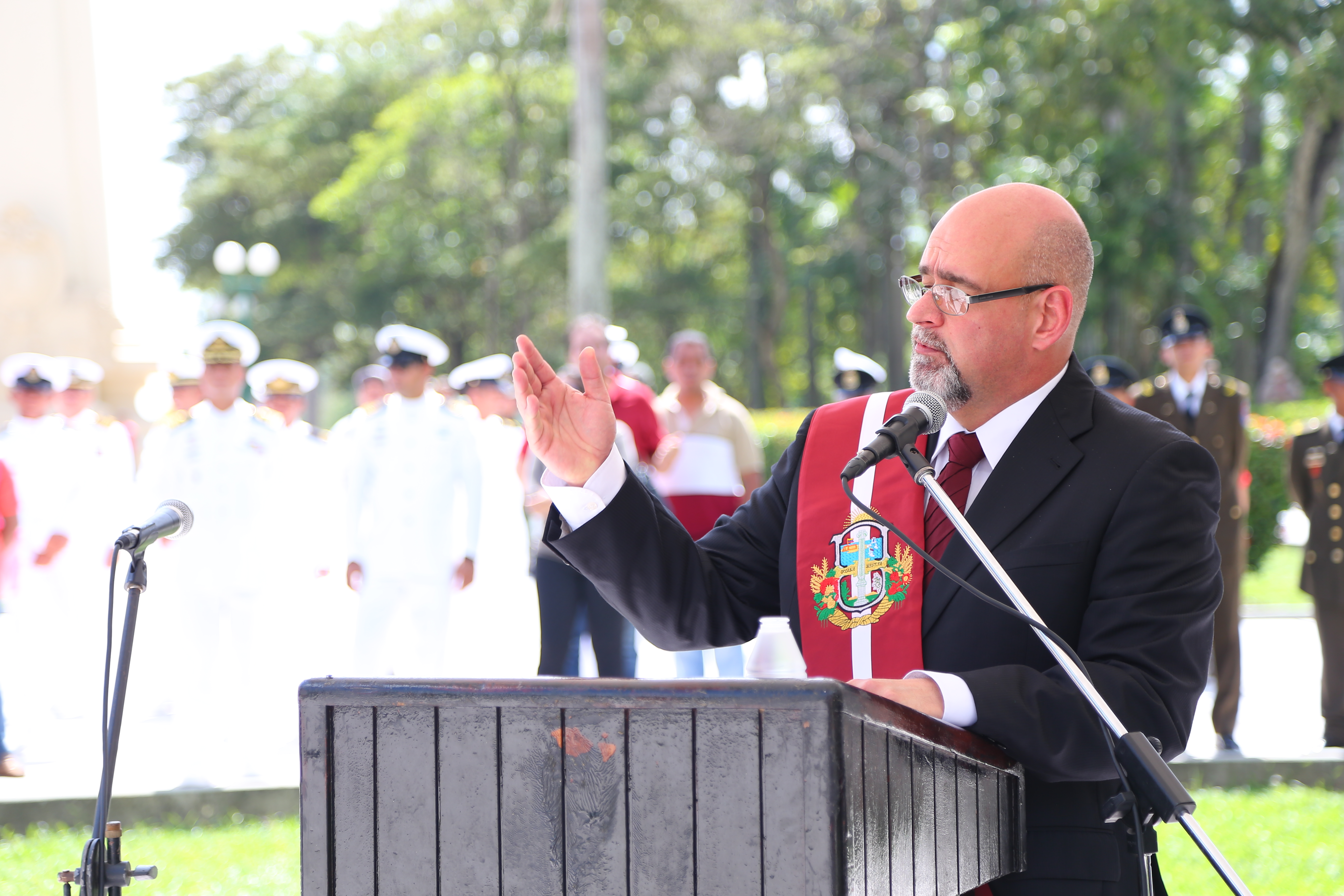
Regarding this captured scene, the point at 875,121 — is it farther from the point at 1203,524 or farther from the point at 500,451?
the point at 1203,524

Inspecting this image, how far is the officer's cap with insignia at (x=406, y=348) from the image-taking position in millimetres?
7320

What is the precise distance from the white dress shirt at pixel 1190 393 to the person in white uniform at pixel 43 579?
21.6 feet

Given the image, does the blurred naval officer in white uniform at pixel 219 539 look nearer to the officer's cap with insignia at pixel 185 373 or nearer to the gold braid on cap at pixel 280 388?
the officer's cap with insignia at pixel 185 373

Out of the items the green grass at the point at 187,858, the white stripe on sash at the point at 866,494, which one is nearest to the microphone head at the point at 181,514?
the white stripe on sash at the point at 866,494

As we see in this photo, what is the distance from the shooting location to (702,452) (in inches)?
299

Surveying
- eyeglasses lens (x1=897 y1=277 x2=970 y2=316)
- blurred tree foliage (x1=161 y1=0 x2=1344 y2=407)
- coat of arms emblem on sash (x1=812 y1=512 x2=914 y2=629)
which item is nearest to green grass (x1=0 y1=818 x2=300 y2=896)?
coat of arms emblem on sash (x1=812 y1=512 x2=914 y2=629)

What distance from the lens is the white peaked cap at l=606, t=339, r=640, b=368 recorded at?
7266 mm

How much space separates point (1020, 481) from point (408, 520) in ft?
17.7

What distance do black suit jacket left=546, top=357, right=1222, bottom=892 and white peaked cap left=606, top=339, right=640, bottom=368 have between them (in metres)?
4.52

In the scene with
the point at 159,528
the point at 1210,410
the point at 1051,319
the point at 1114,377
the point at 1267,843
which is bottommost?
the point at 1267,843

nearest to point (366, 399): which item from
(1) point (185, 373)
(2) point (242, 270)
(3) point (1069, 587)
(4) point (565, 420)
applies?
(1) point (185, 373)

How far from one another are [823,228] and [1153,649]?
98.0 ft

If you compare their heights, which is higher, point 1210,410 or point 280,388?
point 280,388

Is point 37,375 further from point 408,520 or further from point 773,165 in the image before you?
point 773,165
